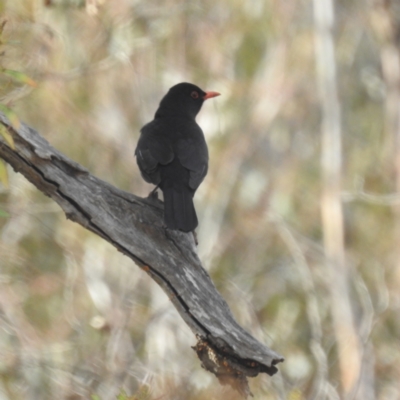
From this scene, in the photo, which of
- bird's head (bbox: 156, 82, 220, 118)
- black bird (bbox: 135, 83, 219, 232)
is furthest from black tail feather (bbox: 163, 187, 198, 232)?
bird's head (bbox: 156, 82, 220, 118)

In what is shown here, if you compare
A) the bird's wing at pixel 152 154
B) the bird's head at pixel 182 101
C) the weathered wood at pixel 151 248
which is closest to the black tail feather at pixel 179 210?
the weathered wood at pixel 151 248

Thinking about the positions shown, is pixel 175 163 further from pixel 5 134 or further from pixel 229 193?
pixel 229 193

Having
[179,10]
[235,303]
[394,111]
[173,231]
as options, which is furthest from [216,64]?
[173,231]

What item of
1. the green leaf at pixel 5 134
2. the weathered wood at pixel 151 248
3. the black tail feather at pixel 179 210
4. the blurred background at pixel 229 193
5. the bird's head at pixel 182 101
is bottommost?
the green leaf at pixel 5 134

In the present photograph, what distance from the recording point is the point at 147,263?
Result: 4746 millimetres

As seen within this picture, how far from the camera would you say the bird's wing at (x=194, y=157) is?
586 cm

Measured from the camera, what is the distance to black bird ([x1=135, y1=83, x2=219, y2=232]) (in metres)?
5.26

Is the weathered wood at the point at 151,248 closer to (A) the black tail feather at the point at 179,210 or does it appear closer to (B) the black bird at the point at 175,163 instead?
(A) the black tail feather at the point at 179,210

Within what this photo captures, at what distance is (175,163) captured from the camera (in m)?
5.94

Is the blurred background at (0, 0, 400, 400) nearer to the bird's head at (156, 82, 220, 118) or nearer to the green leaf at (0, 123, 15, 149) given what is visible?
the bird's head at (156, 82, 220, 118)

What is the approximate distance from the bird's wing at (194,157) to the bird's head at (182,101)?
→ 789 mm

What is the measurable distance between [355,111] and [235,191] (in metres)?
4.55

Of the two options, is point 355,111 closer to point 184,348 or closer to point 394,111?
point 394,111

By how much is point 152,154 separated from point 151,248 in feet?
4.18
